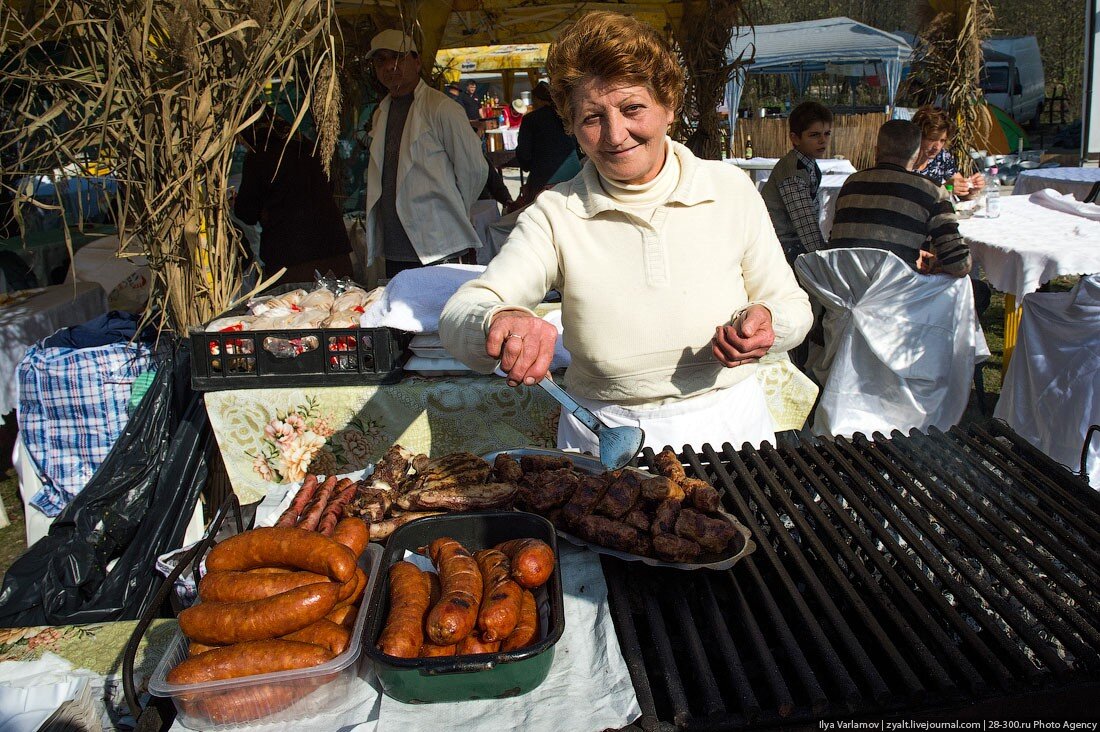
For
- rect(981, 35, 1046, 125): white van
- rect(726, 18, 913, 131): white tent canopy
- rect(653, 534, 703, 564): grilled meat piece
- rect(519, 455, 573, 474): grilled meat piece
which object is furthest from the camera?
rect(981, 35, 1046, 125): white van

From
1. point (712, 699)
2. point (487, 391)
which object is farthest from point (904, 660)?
point (487, 391)

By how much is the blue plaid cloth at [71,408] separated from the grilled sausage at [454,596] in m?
2.69

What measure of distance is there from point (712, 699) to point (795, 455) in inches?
41.6

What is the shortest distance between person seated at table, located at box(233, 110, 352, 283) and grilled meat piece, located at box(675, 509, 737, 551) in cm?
465

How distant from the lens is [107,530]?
11.0 feet

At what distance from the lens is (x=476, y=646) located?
138cm

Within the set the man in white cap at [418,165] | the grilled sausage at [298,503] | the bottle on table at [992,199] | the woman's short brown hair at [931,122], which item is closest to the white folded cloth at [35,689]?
the grilled sausage at [298,503]

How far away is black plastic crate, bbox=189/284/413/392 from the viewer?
3283 mm

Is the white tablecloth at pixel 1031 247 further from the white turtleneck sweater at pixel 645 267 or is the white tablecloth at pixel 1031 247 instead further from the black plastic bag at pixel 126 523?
the black plastic bag at pixel 126 523

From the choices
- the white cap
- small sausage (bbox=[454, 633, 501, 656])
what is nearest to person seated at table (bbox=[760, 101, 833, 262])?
the white cap

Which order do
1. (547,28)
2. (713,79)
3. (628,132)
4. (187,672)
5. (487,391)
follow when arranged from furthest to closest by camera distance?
(547,28) < (713,79) < (487,391) < (628,132) < (187,672)

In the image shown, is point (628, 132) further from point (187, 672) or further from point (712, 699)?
point (187, 672)

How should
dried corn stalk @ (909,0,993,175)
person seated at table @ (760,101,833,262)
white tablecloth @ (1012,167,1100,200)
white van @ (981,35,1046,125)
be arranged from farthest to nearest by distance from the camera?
white van @ (981,35,1046,125) → white tablecloth @ (1012,167,1100,200) → dried corn stalk @ (909,0,993,175) → person seated at table @ (760,101,833,262)

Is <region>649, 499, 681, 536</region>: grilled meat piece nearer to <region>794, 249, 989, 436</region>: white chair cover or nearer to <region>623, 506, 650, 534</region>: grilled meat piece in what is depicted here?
<region>623, 506, 650, 534</region>: grilled meat piece
